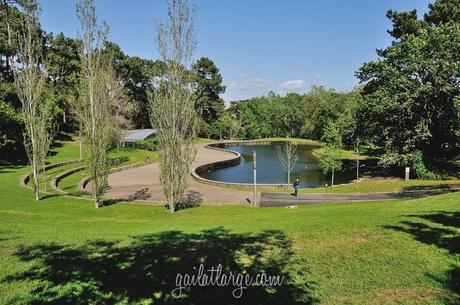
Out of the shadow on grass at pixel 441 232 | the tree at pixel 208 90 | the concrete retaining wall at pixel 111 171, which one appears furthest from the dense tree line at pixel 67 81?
the shadow on grass at pixel 441 232

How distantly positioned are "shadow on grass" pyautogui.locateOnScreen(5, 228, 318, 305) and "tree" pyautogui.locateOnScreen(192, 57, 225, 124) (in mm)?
87260

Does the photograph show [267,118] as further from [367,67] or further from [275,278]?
[275,278]

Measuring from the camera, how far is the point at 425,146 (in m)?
38.1

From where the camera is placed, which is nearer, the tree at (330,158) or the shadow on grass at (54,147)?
the tree at (330,158)

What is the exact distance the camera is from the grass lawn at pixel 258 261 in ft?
21.9

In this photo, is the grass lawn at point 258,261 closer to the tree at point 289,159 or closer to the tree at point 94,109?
the tree at point 94,109

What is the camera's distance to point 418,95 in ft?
113

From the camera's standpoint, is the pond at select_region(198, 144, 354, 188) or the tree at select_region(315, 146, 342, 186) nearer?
the tree at select_region(315, 146, 342, 186)

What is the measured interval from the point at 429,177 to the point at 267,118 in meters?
79.6

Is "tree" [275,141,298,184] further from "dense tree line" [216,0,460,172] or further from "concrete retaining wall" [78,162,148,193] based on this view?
"concrete retaining wall" [78,162,148,193]

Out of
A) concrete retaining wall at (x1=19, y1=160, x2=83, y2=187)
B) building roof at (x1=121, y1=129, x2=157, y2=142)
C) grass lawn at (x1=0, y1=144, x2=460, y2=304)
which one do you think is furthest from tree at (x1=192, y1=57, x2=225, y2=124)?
grass lawn at (x1=0, y1=144, x2=460, y2=304)

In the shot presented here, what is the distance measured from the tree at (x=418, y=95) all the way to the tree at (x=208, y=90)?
62.3 metres

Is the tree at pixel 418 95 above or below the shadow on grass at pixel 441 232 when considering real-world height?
above

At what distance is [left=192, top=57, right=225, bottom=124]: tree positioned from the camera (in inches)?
3836
